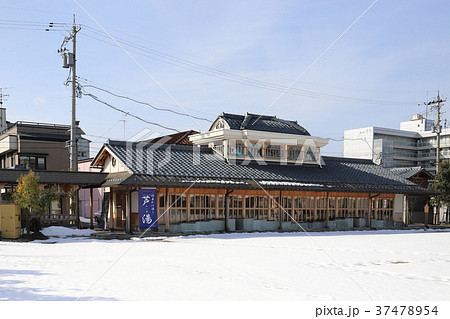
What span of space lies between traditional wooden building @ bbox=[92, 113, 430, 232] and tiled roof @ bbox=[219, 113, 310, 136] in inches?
3.3

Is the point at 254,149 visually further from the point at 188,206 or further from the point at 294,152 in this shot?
the point at 188,206

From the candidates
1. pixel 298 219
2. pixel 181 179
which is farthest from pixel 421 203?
pixel 181 179

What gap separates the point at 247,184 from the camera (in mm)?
25406

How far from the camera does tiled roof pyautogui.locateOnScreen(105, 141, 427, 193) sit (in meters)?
23.8

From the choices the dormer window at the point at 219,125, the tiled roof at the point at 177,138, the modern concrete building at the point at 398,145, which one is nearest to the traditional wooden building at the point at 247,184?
the dormer window at the point at 219,125

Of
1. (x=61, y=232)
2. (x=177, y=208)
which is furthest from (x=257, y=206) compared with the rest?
(x=61, y=232)

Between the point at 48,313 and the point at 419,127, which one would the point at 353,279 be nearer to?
the point at 48,313

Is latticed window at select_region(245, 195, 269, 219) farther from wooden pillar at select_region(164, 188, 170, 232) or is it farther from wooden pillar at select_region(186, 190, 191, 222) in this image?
wooden pillar at select_region(164, 188, 170, 232)

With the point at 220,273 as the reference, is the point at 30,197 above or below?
above

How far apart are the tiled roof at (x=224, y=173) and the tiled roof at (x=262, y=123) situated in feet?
7.96

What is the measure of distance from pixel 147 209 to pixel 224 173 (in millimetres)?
5433

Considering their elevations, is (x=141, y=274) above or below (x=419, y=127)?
below

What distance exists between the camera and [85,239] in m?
20.8

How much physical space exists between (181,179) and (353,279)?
14443mm
